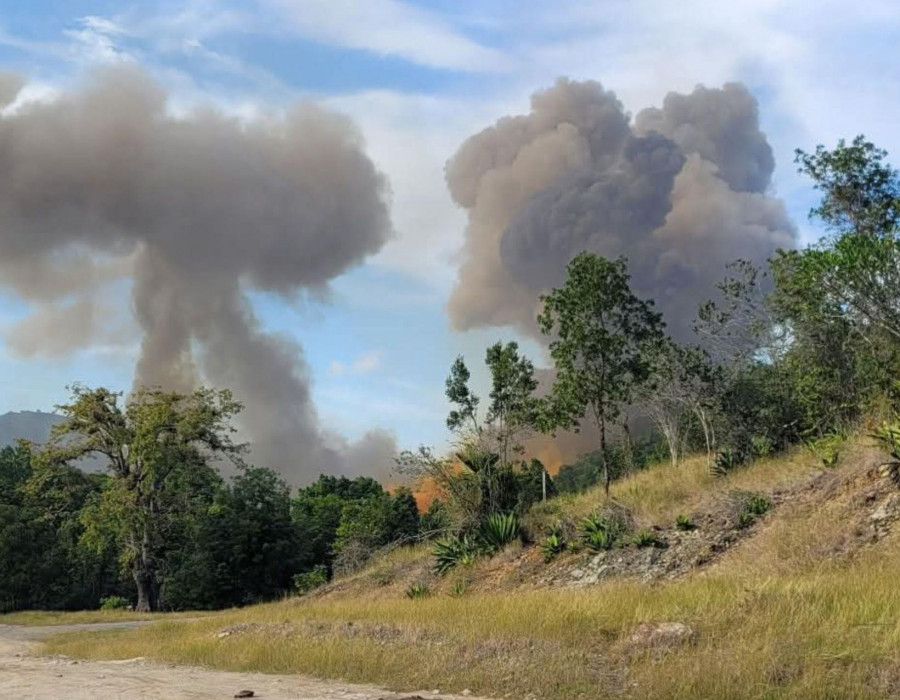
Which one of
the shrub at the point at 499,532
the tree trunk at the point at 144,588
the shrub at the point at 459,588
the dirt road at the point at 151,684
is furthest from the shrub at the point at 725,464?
the tree trunk at the point at 144,588

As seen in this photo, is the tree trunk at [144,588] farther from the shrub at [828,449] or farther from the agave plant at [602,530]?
the shrub at [828,449]

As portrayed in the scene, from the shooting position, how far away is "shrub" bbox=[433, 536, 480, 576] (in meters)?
24.1

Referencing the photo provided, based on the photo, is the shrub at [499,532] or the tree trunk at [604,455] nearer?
the shrub at [499,532]

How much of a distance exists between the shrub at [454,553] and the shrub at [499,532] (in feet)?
1.13

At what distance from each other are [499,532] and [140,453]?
72.1ft

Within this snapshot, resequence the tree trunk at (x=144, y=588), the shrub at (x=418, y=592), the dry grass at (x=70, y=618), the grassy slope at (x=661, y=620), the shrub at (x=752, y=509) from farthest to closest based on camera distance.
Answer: the tree trunk at (x=144, y=588) → the dry grass at (x=70, y=618) → the shrub at (x=418, y=592) → the shrub at (x=752, y=509) → the grassy slope at (x=661, y=620)

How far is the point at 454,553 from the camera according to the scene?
2456cm

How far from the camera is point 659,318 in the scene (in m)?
31.7

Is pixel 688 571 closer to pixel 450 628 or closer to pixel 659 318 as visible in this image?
pixel 450 628

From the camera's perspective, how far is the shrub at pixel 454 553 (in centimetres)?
2414

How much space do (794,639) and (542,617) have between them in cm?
395

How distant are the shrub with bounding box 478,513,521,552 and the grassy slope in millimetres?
6571

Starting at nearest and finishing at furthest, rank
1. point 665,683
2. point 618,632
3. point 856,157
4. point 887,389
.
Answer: point 665,683 → point 618,632 → point 887,389 → point 856,157

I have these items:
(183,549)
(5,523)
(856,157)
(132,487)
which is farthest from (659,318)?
(5,523)
